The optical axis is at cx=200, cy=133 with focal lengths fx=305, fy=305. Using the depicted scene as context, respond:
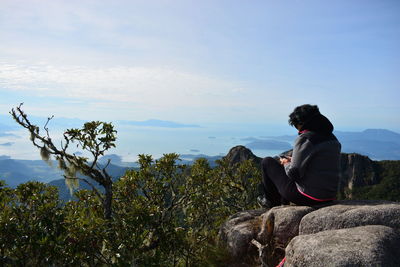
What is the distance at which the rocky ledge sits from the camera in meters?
5.89

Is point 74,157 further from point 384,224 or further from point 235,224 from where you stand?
point 384,224

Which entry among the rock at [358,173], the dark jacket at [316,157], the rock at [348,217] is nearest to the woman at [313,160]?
the dark jacket at [316,157]

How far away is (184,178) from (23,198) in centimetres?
555

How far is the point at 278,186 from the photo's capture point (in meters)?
9.49

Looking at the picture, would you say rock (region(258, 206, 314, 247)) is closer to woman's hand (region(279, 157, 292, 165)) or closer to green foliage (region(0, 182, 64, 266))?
woman's hand (region(279, 157, 292, 165))

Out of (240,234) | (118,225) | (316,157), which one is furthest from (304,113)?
(118,225)

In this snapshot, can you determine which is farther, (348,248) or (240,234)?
(240,234)

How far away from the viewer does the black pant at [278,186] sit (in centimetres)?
910

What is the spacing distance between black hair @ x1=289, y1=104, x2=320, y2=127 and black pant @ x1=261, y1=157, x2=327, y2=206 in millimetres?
1656

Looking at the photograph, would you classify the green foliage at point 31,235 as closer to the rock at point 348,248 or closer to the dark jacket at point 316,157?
the rock at point 348,248

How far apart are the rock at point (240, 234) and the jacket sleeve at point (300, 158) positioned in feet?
7.89

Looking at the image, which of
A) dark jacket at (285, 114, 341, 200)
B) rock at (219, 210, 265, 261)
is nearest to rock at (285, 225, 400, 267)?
dark jacket at (285, 114, 341, 200)

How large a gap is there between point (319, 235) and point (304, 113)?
337cm

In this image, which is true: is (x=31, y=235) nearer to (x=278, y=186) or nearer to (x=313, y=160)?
(x=278, y=186)
